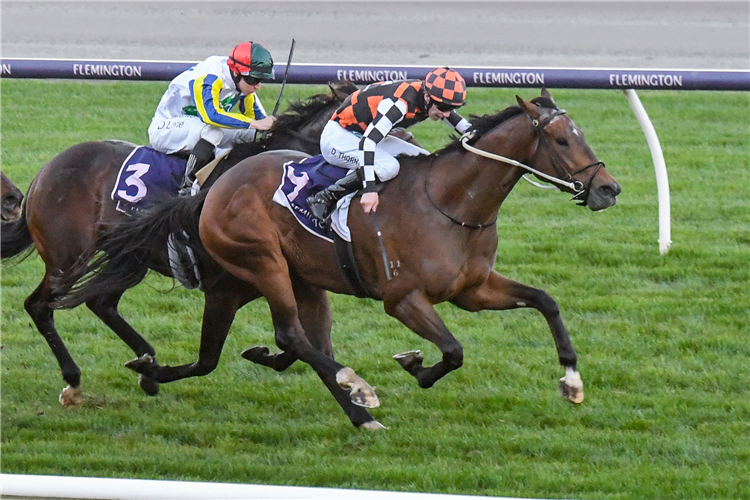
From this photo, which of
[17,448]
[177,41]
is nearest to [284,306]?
[17,448]

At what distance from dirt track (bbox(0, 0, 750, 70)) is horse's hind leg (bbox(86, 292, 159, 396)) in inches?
204

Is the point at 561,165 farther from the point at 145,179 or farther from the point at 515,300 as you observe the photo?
the point at 145,179

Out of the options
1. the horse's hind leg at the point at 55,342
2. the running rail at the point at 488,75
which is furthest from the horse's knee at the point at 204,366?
the running rail at the point at 488,75

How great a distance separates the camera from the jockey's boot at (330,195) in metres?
5.34

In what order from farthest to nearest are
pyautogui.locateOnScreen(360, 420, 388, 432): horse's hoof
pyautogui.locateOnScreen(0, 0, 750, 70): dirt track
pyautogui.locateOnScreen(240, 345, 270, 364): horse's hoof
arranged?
1. pyautogui.locateOnScreen(0, 0, 750, 70): dirt track
2. pyautogui.locateOnScreen(240, 345, 270, 364): horse's hoof
3. pyautogui.locateOnScreen(360, 420, 388, 432): horse's hoof

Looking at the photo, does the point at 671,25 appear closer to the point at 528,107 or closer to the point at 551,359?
the point at 551,359

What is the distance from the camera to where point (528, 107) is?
504 centimetres

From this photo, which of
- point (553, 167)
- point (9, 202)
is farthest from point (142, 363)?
point (553, 167)

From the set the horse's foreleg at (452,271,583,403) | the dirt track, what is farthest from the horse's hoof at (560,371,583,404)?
the dirt track

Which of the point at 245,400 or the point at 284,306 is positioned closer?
the point at 284,306

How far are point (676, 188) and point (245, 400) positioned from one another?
4373 mm

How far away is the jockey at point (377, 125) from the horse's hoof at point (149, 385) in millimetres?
1617

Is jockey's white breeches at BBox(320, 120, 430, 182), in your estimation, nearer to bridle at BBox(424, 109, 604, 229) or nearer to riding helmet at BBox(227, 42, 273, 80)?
bridle at BBox(424, 109, 604, 229)

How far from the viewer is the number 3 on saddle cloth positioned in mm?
6094
